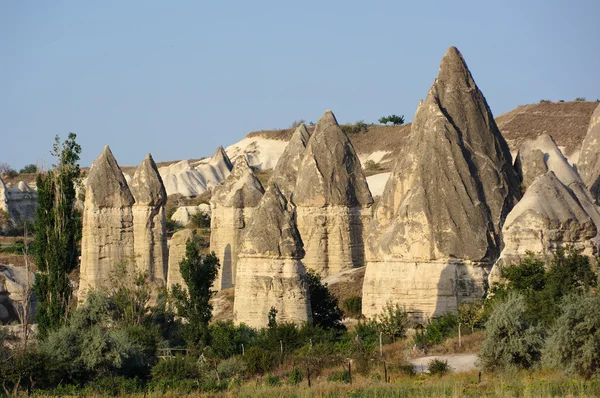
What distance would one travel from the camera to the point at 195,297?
30.4 m

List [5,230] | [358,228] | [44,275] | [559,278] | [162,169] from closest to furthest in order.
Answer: [559,278], [44,275], [358,228], [5,230], [162,169]

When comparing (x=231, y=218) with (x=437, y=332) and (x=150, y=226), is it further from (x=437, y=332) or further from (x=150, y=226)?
(x=437, y=332)

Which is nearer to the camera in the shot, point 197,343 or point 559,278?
point 559,278

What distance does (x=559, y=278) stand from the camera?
26578 millimetres

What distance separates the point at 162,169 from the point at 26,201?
12.3 meters

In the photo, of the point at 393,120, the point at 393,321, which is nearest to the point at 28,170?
the point at 393,120

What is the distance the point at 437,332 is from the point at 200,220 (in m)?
33.3

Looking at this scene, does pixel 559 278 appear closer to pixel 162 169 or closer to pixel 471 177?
pixel 471 177

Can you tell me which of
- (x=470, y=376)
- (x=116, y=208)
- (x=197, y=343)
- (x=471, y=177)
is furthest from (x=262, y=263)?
(x=116, y=208)

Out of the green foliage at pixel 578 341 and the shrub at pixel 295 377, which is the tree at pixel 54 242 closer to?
the shrub at pixel 295 377

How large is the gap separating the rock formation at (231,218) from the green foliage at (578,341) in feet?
51.6

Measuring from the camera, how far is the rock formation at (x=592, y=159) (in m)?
37.8

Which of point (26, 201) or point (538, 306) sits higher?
point (26, 201)

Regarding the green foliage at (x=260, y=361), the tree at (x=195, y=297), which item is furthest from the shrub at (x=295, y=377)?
the tree at (x=195, y=297)
